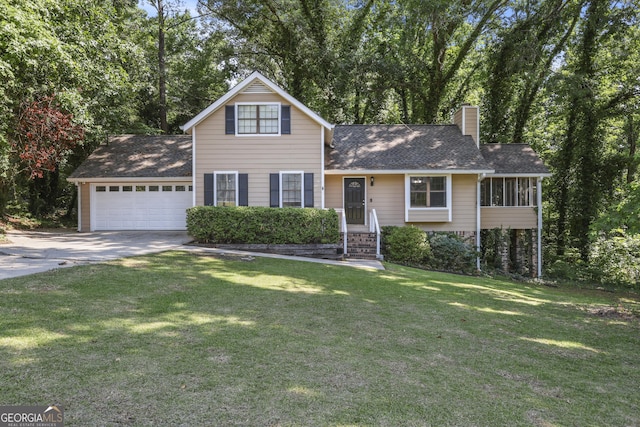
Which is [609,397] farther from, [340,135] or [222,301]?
[340,135]

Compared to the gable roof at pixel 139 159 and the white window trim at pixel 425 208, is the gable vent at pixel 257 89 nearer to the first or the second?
the gable roof at pixel 139 159

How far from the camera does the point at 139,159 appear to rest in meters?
18.3

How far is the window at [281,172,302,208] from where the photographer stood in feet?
49.5

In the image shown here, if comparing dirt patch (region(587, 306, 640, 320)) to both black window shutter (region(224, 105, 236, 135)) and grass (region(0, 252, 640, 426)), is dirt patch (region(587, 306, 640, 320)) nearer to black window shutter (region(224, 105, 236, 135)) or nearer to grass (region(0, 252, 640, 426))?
grass (region(0, 252, 640, 426))

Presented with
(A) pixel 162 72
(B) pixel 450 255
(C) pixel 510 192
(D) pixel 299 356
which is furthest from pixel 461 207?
(A) pixel 162 72

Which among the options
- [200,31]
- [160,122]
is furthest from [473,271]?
[200,31]

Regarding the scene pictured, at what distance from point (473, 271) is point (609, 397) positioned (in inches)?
414

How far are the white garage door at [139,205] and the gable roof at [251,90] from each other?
3714 millimetres

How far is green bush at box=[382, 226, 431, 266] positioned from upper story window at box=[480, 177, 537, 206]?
4.93 metres

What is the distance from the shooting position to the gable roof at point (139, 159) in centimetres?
Result: 1722

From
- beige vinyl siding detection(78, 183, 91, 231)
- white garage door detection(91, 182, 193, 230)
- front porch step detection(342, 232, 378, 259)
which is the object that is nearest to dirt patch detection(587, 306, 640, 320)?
front porch step detection(342, 232, 378, 259)

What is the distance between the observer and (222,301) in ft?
21.2

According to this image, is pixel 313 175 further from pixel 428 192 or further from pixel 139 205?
pixel 139 205

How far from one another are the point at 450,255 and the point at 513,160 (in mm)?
6169
